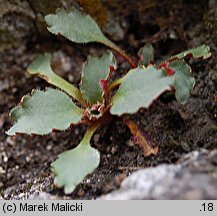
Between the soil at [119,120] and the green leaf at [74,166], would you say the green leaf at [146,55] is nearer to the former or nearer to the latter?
the soil at [119,120]

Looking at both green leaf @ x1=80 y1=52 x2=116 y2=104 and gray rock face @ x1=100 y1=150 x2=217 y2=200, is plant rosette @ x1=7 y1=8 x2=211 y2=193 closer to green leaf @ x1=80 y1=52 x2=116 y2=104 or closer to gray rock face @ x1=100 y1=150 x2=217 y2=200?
green leaf @ x1=80 y1=52 x2=116 y2=104

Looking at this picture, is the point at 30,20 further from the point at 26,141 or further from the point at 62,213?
the point at 62,213

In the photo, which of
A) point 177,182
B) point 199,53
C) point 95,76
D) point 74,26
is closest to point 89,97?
point 95,76

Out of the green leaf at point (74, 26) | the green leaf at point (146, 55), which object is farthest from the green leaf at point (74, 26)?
the green leaf at point (146, 55)

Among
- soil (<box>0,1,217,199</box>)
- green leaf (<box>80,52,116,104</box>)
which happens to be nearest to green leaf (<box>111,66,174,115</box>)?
green leaf (<box>80,52,116,104</box>)

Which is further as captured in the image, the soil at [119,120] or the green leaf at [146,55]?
the green leaf at [146,55]

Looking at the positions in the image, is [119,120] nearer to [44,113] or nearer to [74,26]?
[44,113]

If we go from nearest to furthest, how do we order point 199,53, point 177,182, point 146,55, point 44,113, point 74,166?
1. point 177,182
2. point 74,166
3. point 44,113
4. point 199,53
5. point 146,55
